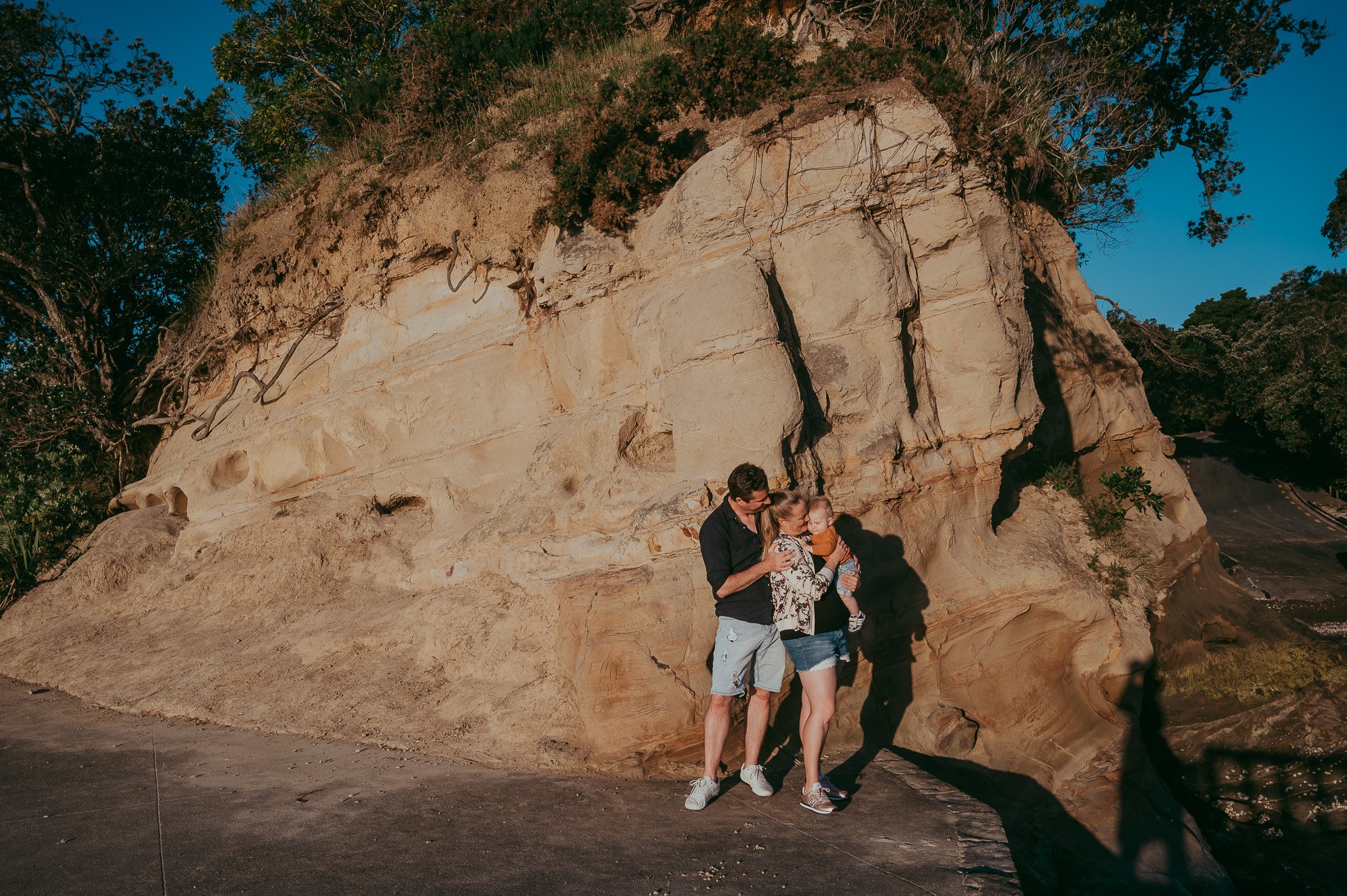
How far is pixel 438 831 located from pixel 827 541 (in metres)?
2.77

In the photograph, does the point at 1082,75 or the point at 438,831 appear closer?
the point at 438,831

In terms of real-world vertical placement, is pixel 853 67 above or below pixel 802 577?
above

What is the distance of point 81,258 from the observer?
12.4 meters

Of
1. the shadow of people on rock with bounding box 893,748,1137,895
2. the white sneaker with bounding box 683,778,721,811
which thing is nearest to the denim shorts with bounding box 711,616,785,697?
the white sneaker with bounding box 683,778,721,811

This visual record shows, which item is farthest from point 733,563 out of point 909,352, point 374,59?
point 374,59

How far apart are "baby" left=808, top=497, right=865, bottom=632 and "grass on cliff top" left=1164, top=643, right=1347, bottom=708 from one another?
5540 millimetres

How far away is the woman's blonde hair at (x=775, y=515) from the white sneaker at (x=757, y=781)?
1327mm

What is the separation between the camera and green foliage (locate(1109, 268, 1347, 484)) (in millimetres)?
21375

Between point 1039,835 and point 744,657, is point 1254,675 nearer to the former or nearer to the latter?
point 1039,835

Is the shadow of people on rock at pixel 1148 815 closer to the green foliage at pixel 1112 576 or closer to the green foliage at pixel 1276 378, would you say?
the green foliage at pixel 1112 576

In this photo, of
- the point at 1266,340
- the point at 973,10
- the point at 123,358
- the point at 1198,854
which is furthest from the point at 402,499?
the point at 1266,340

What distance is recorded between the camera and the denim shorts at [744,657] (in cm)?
478

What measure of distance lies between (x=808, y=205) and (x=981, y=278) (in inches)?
69.7

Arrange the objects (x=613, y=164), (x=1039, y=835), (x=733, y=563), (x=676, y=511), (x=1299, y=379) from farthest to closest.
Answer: (x=1299, y=379)
(x=613, y=164)
(x=676, y=511)
(x=1039, y=835)
(x=733, y=563)
